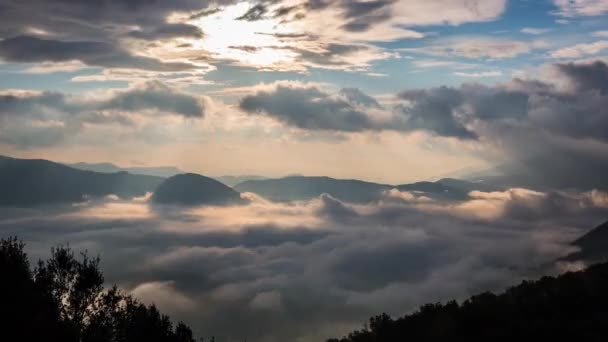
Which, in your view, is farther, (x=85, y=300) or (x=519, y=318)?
(x=85, y=300)

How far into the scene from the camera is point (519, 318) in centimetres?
3384

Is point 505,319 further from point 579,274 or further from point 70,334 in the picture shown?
point 70,334

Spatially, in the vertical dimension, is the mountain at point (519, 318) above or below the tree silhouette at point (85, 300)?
below

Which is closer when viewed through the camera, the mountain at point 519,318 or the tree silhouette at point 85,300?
the mountain at point 519,318

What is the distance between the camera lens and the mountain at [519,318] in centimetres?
3117

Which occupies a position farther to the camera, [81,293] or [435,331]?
[81,293]

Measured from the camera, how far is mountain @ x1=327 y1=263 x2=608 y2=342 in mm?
31172

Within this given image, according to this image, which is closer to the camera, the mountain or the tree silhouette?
the mountain

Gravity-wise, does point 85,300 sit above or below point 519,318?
above

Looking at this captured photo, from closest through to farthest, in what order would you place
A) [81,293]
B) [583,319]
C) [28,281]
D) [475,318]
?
[583,319] → [475,318] → [28,281] → [81,293]

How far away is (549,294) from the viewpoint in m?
38.7

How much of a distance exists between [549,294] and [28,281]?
136 ft

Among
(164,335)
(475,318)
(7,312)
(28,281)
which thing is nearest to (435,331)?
(475,318)

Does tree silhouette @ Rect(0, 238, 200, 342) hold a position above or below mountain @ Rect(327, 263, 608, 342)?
above
